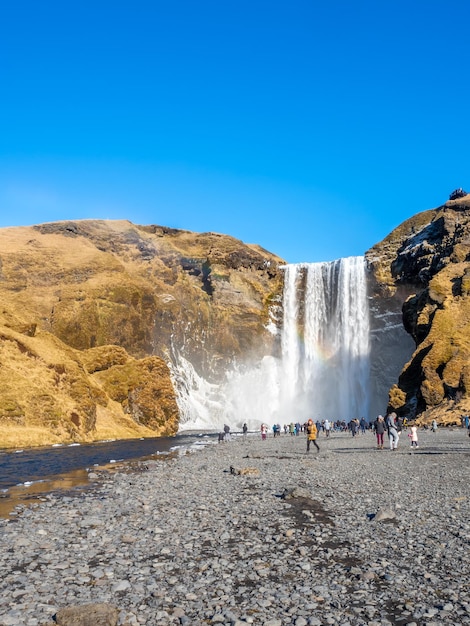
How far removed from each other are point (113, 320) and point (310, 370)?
44.1 m

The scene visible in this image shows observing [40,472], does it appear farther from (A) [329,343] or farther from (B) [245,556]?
(A) [329,343]

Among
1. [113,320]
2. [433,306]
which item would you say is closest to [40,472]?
[433,306]

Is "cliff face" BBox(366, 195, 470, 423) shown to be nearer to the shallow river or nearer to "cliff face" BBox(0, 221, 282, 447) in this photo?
"cliff face" BBox(0, 221, 282, 447)

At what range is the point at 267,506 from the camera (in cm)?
1412

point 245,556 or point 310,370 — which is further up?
point 310,370

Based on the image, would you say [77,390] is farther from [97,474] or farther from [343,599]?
[343,599]

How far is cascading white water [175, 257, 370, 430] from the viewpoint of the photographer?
103 metres

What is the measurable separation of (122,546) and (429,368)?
54.6 metres

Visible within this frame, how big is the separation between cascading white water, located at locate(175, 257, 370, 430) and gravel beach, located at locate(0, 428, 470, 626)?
8442cm

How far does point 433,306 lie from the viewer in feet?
232

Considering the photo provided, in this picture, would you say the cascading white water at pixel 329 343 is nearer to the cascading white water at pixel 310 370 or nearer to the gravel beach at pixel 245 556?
the cascading white water at pixel 310 370

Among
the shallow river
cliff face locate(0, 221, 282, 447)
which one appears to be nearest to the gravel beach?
the shallow river

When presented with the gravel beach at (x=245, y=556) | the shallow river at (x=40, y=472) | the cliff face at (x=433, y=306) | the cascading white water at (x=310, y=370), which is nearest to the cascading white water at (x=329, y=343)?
the cascading white water at (x=310, y=370)

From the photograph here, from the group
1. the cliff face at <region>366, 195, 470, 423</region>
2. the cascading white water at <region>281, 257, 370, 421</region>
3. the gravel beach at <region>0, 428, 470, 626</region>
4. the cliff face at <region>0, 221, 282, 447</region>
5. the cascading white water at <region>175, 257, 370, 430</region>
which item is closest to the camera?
the gravel beach at <region>0, 428, 470, 626</region>
